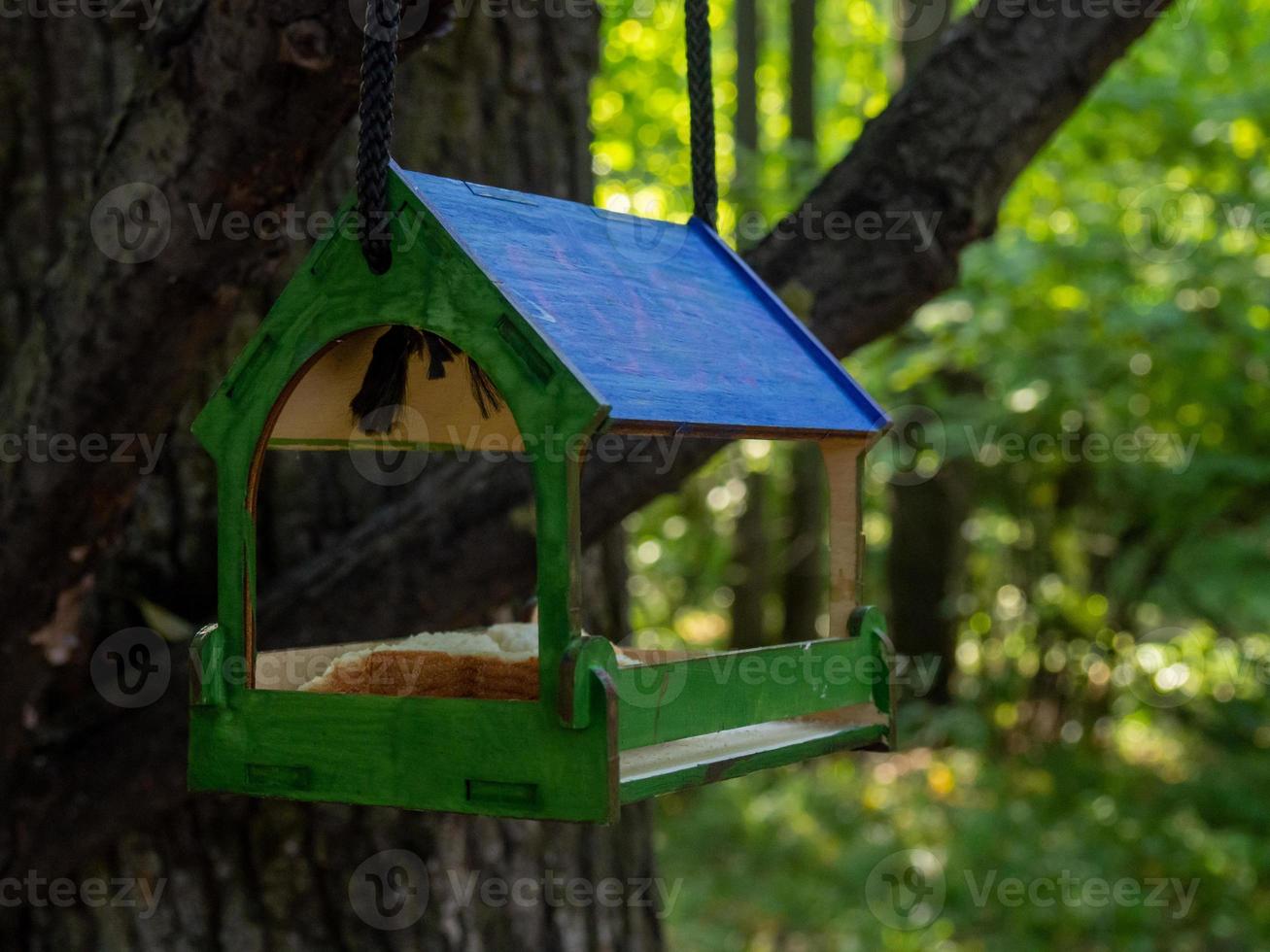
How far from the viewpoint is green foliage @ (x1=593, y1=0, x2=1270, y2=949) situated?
6.08 m

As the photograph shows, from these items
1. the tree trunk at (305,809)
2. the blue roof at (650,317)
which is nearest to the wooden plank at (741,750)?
the blue roof at (650,317)

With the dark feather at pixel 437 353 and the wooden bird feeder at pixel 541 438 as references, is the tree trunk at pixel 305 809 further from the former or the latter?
the wooden bird feeder at pixel 541 438

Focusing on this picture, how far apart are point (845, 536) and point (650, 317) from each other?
592mm

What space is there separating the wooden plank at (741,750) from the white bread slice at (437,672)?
0.14m

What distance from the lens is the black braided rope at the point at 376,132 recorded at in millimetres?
1561

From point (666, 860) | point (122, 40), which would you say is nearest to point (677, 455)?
point (122, 40)

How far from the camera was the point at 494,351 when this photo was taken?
4.97 feet

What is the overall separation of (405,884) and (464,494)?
35.4 inches

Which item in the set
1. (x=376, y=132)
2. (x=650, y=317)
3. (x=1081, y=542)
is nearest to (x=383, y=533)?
(x=650, y=317)

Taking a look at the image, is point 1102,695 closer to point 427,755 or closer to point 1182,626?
point 1182,626

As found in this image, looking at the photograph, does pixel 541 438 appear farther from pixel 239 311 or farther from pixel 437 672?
pixel 239 311

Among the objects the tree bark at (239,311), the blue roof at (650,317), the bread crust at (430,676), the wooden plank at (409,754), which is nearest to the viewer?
the wooden plank at (409,754)

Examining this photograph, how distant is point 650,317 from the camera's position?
5.72 feet

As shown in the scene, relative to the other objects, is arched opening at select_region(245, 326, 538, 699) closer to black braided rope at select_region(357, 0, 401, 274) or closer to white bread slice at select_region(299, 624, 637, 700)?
white bread slice at select_region(299, 624, 637, 700)
